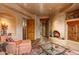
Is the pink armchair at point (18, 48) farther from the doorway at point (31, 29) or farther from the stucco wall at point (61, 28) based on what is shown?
the stucco wall at point (61, 28)

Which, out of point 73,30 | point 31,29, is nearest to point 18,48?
point 31,29

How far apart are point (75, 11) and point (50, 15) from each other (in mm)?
400

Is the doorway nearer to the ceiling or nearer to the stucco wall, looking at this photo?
the ceiling

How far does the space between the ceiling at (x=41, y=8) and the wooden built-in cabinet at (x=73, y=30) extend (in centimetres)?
22

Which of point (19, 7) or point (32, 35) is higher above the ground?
point (19, 7)

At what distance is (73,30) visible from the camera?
7.84 feet

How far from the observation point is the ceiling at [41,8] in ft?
7.77

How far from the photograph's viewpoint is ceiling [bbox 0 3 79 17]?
2369mm

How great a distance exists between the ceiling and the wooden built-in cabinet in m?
0.22

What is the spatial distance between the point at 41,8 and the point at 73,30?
62 cm

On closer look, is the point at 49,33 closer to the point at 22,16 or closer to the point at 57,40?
the point at 57,40

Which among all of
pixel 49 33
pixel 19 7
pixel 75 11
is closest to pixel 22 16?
pixel 19 7

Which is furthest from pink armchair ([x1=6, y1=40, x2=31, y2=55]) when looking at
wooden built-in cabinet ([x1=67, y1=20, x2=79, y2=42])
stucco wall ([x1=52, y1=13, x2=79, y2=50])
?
wooden built-in cabinet ([x1=67, y1=20, x2=79, y2=42])
